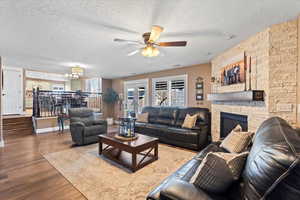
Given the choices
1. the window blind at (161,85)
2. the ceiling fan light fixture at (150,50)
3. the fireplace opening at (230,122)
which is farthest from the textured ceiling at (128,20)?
the window blind at (161,85)

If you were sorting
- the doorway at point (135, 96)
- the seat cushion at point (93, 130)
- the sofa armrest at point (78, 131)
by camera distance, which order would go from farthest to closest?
the doorway at point (135, 96)
the seat cushion at point (93, 130)
the sofa armrest at point (78, 131)

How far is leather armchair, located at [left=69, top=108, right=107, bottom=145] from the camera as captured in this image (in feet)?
12.6

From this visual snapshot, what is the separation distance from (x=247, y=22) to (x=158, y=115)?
3674 millimetres

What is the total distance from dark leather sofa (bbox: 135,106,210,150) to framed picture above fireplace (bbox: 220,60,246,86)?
3.60ft

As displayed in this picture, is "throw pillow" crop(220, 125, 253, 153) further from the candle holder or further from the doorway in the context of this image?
the doorway

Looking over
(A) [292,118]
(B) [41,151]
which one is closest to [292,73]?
(A) [292,118]

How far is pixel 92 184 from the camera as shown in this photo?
2.16 meters

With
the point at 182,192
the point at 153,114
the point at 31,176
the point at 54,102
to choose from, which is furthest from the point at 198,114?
the point at 54,102

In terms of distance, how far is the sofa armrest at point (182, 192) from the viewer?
41.5 inches

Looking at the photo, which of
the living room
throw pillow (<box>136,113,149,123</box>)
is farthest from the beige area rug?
throw pillow (<box>136,113,149,123</box>)

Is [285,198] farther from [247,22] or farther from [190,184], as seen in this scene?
[247,22]

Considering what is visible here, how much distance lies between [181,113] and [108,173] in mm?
2934

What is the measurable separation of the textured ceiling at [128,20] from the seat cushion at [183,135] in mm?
2116

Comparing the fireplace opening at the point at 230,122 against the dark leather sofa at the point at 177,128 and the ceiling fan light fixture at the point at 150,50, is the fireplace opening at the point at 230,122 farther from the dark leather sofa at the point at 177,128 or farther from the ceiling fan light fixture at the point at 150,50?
the ceiling fan light fixture at the point at 150,50
